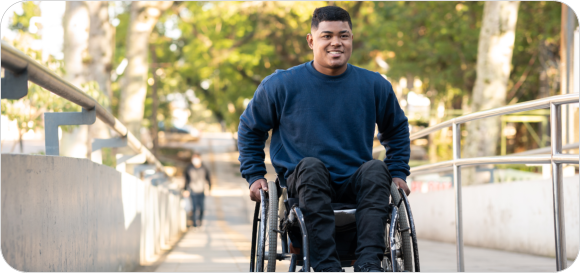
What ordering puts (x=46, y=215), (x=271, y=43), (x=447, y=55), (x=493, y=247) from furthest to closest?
(x=271, y=43)
(x=447, y=55)
(x=493, y=247)
(x=46, y=215)

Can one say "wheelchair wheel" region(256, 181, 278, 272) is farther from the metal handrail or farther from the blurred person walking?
the blurred person walking

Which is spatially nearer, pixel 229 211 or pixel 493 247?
pixel 493 247

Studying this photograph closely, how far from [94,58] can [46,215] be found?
7.58 meters

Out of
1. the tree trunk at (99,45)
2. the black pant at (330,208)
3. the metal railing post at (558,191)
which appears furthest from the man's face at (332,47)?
the tree trunk at (99,45)

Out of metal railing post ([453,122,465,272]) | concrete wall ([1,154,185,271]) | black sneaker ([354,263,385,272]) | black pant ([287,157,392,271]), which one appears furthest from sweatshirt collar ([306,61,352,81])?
metal railing post ([453,122,465,272])

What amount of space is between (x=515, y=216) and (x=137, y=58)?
9193mm

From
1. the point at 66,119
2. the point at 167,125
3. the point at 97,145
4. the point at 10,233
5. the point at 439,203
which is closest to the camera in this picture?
the point at 10,233

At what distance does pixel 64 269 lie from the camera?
10.1ft

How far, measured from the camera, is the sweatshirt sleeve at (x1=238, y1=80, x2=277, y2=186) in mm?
3219

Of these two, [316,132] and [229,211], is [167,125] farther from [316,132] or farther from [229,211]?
[316,132]

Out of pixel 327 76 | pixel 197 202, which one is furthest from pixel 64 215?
pixel 197 202

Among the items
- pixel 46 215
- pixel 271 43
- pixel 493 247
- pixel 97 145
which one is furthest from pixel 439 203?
pixel 271 43

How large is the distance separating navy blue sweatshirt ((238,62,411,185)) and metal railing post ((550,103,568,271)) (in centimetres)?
85

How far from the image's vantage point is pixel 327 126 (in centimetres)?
309
